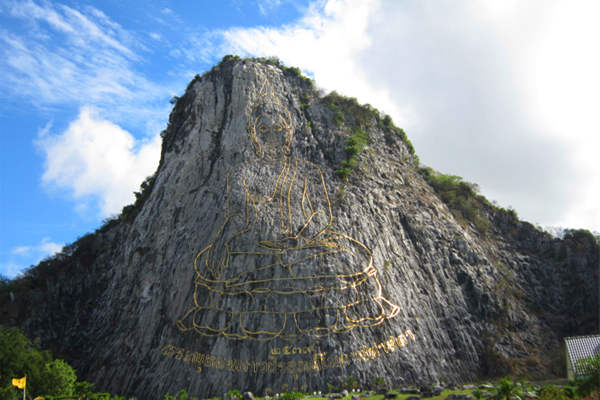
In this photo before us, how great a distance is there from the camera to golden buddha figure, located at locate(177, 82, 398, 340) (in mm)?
20172

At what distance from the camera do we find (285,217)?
23.9 metres

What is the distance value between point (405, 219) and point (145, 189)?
18.9 m

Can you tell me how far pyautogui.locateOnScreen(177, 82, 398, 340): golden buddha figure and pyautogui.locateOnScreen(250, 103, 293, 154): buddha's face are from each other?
1.86 m

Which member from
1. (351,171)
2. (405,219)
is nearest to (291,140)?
(351,171)

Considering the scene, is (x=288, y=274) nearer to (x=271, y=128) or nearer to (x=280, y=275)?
(x=280, y=275)

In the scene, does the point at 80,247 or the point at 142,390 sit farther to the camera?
the point at 80,247

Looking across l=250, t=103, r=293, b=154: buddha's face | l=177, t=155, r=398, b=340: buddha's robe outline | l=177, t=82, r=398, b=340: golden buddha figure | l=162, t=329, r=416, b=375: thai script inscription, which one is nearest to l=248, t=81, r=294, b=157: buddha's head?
l=250, t=103, r=293, b=154: buddha's face

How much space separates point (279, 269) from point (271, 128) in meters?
11.0

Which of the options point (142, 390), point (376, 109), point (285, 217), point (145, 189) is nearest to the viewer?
point (142, 390)

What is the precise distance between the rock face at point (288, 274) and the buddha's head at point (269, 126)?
0.36 feet

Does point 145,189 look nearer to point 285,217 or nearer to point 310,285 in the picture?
point 285,217

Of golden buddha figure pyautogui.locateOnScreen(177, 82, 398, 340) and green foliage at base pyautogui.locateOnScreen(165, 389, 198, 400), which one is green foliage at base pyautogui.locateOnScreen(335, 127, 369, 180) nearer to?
golden buddha figure pyautogui.locateOnScreen(177, 82, 398, 340)

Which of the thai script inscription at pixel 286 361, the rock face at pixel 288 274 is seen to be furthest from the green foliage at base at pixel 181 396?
the thai script inscription at pixel 286 361

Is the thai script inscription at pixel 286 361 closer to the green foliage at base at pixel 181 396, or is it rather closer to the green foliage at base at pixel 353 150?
the green foliage at base at pixel 181 396
